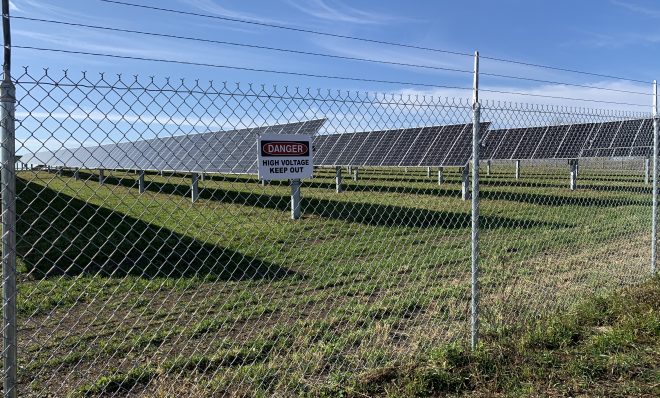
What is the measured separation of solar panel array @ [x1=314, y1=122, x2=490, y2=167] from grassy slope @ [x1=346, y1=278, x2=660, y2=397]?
11028 mm

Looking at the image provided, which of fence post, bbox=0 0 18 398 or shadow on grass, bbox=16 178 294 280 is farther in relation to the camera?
shadow on grass, bbox=16 178 294 280

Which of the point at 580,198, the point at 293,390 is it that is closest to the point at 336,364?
the point at 293,390

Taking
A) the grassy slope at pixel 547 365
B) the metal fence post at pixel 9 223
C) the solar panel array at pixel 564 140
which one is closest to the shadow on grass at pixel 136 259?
the grassy slope at pixel 547 365

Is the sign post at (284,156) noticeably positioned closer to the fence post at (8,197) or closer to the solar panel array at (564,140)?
the fence post at (8,197)

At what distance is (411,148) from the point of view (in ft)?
60.0

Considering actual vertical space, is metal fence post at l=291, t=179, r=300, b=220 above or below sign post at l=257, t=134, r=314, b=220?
below

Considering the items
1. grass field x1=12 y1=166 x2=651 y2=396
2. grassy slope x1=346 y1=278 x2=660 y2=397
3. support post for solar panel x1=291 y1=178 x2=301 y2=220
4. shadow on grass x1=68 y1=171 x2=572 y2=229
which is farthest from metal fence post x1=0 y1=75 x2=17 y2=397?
support post for solar panel x1=291 y1=178 x2=301 y2=220

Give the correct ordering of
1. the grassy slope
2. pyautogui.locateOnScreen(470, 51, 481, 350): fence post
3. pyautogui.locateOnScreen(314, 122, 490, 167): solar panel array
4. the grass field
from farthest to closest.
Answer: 1. pyautogui.locateOnScreen(314, 122, 490, 167): solar panel array
2. pyautogui.locateOnScreen(470, 51, 481, 350): fence post
3. the grass field
4. the grassy slope

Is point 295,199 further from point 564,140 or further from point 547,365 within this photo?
point 564,140

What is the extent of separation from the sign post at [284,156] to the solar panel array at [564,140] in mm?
15237

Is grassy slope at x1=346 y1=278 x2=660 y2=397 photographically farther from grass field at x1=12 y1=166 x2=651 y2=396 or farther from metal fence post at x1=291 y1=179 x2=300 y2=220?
metal fence post at x1=291 y1=179 x2=300 y2=220

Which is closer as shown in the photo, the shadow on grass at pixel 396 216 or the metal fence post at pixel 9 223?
the metal fence post at pixel 9 223

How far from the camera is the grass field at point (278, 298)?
12.6ft

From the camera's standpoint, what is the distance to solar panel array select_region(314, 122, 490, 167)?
1666 cm
